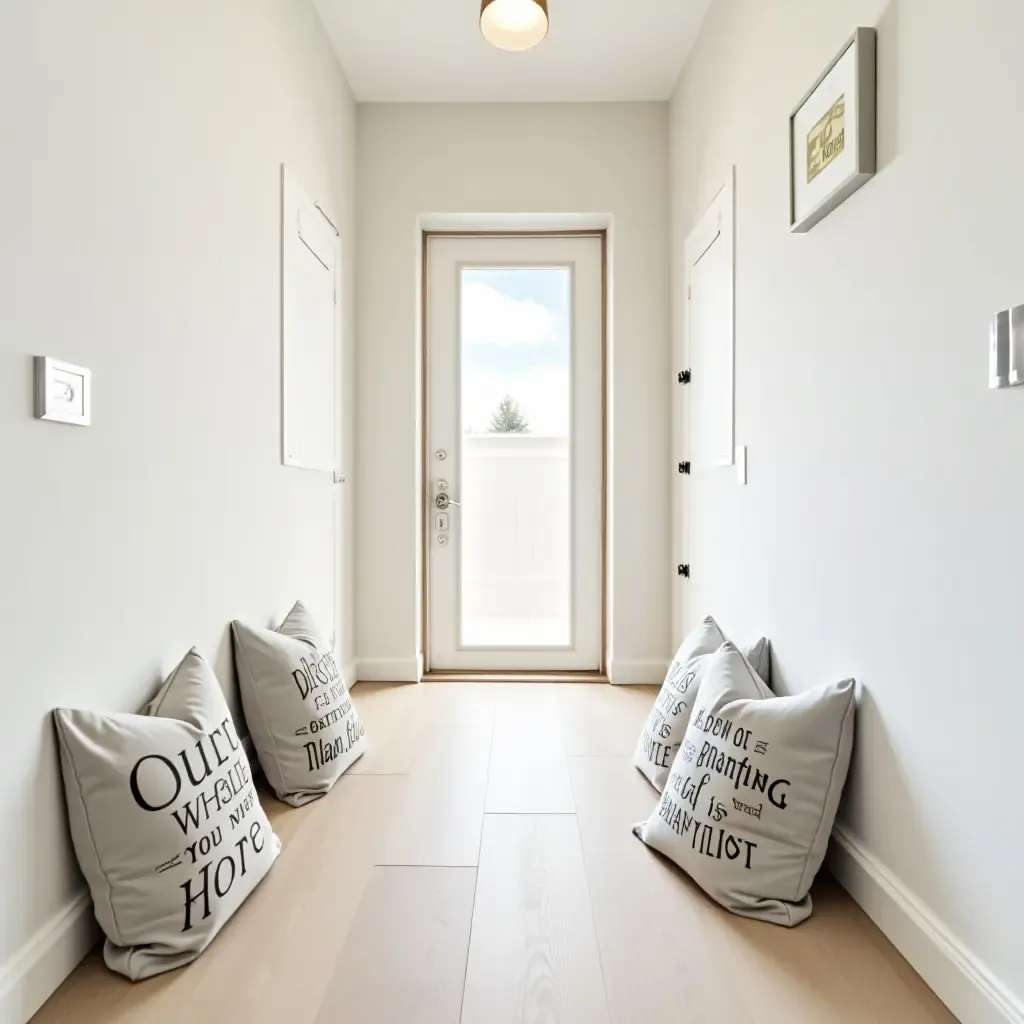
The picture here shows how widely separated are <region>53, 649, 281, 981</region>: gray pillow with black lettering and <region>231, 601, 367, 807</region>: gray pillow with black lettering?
1.93ft

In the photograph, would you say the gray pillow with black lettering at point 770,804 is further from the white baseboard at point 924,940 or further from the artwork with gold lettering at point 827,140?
the artwork with gold lettering at point 827,140

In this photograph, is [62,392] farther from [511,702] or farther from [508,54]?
[508,54]

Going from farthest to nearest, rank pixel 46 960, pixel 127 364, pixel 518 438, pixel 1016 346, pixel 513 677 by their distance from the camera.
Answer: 1. pixel 518 438
2. pixel 513 677
3. pixel 127 364
4. pixel 46 960
5. pixel 1016 346

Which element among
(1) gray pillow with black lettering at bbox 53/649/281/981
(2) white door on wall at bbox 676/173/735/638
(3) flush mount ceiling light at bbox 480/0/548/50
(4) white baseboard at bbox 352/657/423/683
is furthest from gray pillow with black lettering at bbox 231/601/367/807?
(3) flush mount ceiling light at bbox 480/0/548/50

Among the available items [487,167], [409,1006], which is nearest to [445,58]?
[487,167]

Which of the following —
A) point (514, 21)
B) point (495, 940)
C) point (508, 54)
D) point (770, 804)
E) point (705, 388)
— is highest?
point (508, 54)

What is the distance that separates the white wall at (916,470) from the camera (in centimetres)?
116

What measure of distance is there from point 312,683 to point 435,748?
56cm

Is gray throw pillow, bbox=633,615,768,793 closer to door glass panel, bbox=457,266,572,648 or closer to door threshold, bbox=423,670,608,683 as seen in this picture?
door threshold, bbox=423,670,608,683

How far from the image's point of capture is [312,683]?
2191 millimetres

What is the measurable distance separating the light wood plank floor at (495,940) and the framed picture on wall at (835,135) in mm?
1485

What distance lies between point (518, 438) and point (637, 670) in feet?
3.92

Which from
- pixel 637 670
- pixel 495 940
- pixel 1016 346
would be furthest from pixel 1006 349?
pixel 637 670

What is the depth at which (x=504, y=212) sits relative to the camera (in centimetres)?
345
